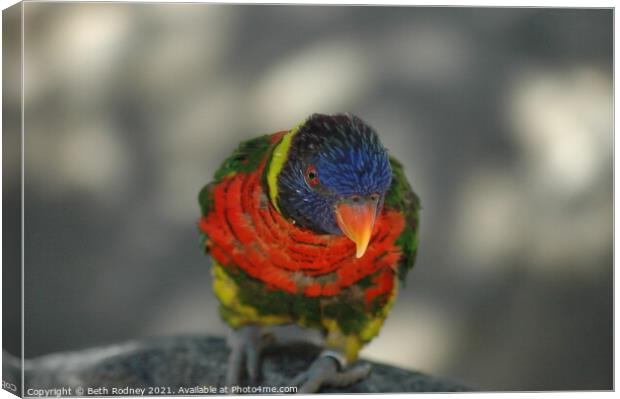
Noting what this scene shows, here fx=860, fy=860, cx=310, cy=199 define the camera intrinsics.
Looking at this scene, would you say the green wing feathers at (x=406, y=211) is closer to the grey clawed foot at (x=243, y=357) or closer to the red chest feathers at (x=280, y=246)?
the red chest feathers at (x=280, y=246)

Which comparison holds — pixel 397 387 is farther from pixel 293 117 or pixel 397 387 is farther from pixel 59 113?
pixel 59 113

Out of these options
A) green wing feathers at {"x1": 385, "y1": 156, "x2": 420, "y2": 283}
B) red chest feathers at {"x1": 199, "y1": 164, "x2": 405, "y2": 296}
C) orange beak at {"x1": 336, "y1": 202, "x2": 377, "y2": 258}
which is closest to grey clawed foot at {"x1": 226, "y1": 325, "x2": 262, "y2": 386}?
red chest feathers at {"x1": 199, "y1": 164, "x2": 405, "y2": 296}

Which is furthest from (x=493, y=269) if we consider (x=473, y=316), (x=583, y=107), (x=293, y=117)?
(x=293, y=117)

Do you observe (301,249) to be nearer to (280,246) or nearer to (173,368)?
(280,246)

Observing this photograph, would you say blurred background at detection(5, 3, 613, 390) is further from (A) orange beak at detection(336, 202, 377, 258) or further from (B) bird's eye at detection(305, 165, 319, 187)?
(A) orange beak at detection(336, 202, 377, 258)

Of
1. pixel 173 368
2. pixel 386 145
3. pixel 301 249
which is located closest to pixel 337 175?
pixel 301 249
